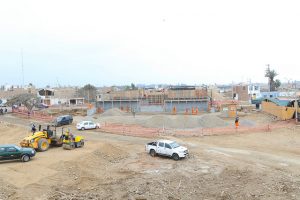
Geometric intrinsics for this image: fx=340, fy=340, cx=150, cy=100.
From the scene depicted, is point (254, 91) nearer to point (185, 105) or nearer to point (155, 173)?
point (185, 105)

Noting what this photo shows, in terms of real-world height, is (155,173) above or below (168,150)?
below

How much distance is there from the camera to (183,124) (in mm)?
47750

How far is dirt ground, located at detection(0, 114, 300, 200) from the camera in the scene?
21.2 metres

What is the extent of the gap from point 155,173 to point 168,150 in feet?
13.9

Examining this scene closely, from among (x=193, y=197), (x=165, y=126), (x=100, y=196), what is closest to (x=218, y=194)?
(x=193, y=197)

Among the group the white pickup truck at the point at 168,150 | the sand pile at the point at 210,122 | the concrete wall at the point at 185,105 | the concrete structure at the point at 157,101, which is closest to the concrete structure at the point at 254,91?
the concrete structure at the point at 157,101

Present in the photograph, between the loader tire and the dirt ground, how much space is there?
2.38ft

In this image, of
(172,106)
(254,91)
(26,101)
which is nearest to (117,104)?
(172,106)

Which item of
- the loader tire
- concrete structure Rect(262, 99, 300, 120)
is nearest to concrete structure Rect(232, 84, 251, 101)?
concrete structure Rect(262, 99, 300, 120)

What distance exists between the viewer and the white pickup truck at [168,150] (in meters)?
28.8

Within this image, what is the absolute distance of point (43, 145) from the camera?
31.1 metres

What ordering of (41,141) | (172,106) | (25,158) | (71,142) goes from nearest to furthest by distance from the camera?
1. (25,158)
2. (41,141)
3. (71,142)
4. (172,106)

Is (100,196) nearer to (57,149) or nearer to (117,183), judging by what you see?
(117,183)

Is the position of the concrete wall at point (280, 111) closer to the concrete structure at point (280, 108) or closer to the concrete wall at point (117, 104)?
the concrete structure at point (280, 108)
